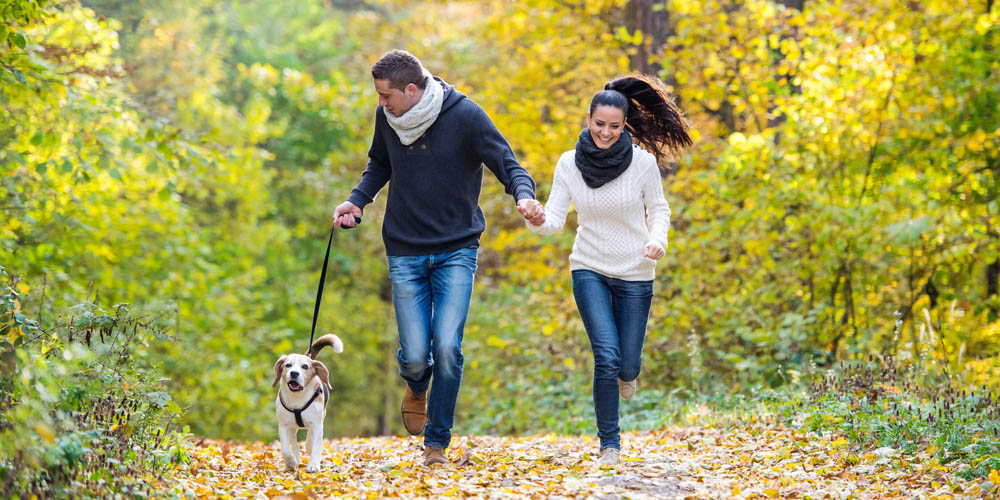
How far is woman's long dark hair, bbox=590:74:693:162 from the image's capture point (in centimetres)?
649

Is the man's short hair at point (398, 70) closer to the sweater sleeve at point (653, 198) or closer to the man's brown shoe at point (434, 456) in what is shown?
the sweater sleeve at point (653, 198)

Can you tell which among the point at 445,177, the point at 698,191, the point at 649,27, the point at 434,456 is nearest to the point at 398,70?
the point at 445,177

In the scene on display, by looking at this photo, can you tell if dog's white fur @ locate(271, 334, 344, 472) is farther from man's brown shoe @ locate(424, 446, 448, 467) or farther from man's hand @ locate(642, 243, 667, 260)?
man's hand @ locate(642, 243, 667, 260)

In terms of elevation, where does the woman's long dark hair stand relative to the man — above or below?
above

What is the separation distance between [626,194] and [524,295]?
Result: 361 inches

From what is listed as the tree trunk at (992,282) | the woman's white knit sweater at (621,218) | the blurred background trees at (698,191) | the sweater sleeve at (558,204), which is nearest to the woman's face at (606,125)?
the woman's white knit sweater at (621,218)

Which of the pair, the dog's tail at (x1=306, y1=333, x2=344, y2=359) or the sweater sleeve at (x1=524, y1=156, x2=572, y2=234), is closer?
the sweater sleeve at (x1=524, y1=156, x2=572, y2=234)

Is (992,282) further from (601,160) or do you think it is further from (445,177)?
(445,177)

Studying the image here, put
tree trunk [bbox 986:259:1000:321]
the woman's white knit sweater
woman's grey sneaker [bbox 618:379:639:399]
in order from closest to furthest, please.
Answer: the woman's white knit sweater
woman's grey sneaker [bbox 618:379:639:399]
tree trunk [bbox 986:259:1000:321]

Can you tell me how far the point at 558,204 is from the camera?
606 centimetres

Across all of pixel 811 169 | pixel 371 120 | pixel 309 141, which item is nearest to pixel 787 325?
pixel 811 169

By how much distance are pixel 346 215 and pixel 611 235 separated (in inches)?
63.4

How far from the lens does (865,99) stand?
10.5 m

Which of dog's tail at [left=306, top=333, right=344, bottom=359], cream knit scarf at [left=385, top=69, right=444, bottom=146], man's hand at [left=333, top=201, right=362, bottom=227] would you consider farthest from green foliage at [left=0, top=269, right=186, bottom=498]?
cream knit scarf at [left=385, top=69, right=444, bottom=146]
